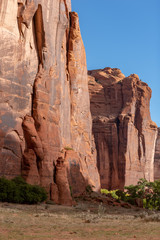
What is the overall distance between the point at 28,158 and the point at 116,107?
161 ft

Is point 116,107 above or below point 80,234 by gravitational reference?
above

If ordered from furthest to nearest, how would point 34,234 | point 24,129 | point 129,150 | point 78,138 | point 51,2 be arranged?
1. point 129,150
2. point 78,138
3. point 51,2
4. point 24,129
5. point 34,234

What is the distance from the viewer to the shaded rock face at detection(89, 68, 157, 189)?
64625mm

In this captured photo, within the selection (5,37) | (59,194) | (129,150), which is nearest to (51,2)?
(5,37)

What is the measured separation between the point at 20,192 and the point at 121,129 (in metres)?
46.7

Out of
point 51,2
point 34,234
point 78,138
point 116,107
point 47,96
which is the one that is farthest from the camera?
point 116,107

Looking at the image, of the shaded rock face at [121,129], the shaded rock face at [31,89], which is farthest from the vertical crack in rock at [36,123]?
the shaded rock face at [121,129]

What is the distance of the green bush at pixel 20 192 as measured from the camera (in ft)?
69.1

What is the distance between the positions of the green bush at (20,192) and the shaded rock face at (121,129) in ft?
138

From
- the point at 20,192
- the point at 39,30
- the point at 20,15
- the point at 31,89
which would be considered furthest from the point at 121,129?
the point at 20,192

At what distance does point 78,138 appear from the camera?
39.1m

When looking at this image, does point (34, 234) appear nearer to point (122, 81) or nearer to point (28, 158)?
point (28, 158)

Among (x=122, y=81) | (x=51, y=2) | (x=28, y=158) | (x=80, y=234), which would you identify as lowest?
(x=80, y=234)

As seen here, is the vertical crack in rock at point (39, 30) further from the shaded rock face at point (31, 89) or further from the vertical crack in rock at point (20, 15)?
the vertical crack in rock at point (20, 15)
